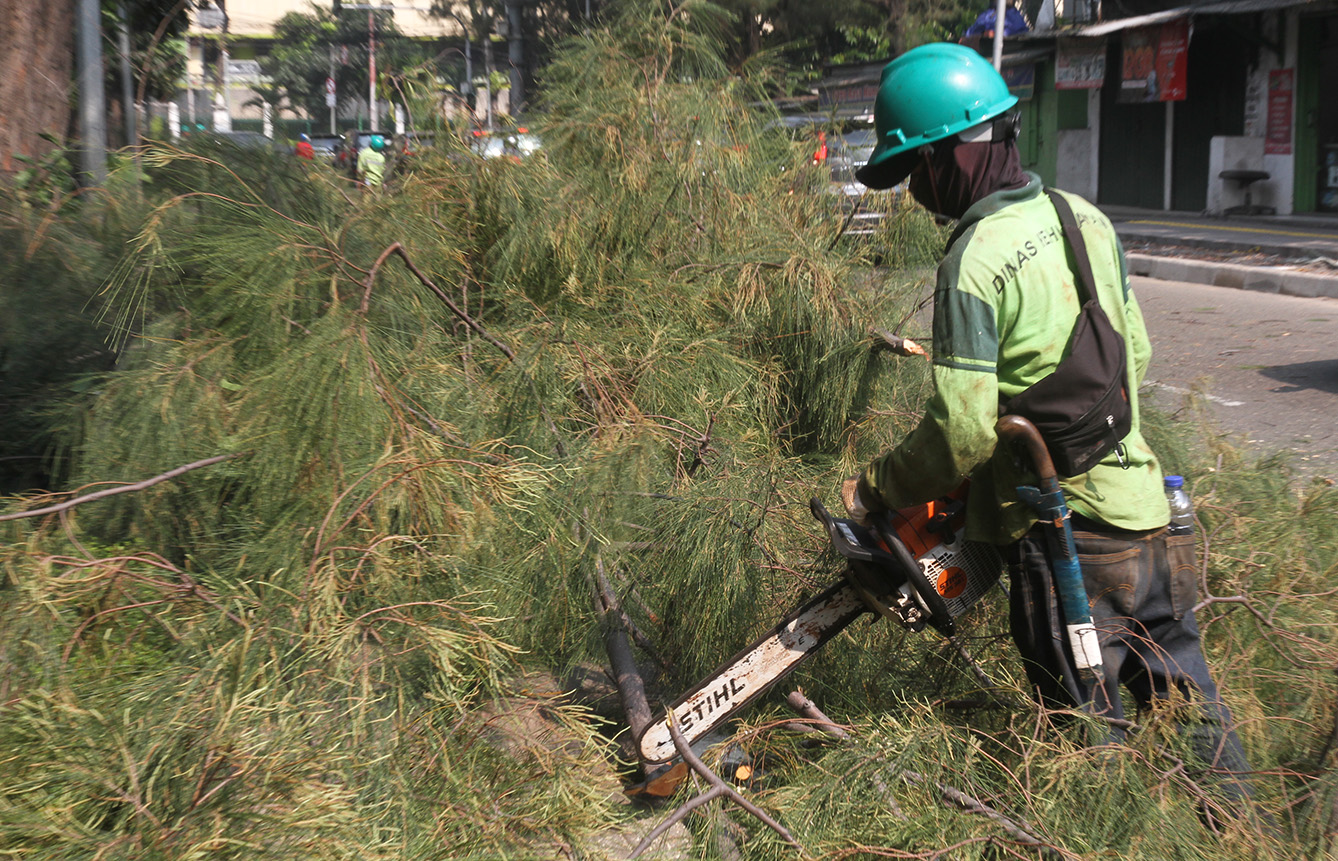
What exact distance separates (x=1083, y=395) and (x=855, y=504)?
1.54 ft

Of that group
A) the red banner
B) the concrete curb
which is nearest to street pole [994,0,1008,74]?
the red banner

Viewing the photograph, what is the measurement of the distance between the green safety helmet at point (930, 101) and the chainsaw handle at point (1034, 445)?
55cm

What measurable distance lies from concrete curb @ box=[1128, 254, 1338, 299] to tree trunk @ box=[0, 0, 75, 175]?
29.6 feet

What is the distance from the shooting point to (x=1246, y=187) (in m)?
15.4

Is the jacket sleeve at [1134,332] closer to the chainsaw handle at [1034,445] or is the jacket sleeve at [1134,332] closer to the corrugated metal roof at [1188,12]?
the chainsaw handle at [1034,445]

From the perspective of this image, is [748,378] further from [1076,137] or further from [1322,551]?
[1076,137]

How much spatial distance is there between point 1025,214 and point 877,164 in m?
0.31

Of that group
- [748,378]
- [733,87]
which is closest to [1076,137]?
[733,87]

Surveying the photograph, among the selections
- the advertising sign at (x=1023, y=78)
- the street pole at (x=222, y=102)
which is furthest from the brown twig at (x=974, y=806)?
the advertising sign at (x=1023, y=78)

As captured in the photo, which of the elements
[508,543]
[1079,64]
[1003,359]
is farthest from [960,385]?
[1079,64]

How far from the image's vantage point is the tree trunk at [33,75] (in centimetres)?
397

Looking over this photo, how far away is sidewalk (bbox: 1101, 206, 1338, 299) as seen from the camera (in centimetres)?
936

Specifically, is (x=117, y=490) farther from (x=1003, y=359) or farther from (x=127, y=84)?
(x=127, y=84)

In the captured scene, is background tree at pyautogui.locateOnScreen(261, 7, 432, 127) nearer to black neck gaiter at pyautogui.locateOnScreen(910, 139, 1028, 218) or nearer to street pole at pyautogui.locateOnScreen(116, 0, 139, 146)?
street pole at pyautogui.locateOnScreen(116, 0, 139, 146)
